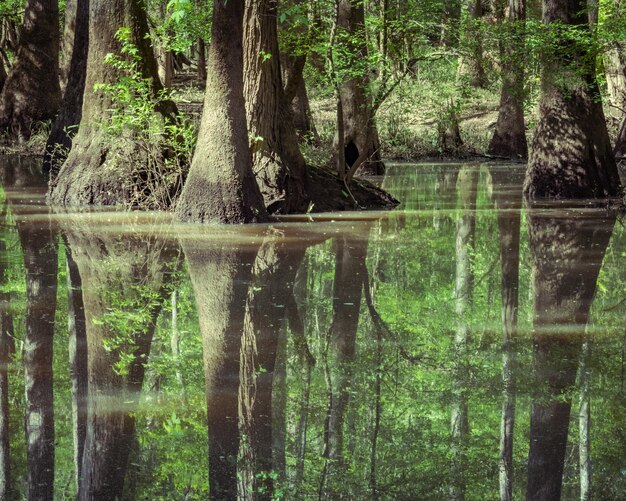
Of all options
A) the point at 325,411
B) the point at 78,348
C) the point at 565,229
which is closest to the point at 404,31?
the point at 565,229

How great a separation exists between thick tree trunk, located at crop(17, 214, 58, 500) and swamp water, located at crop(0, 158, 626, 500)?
2 cm

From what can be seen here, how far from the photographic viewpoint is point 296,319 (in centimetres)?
887

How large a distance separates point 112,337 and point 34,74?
26.2 metres

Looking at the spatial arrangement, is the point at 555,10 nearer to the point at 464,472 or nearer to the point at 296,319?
the point at 296,319

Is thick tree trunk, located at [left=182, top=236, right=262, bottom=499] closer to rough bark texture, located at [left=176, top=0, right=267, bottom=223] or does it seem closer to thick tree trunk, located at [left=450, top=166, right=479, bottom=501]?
thick tree trunk, located at [left=450, top=166, right=479, bottom=501]

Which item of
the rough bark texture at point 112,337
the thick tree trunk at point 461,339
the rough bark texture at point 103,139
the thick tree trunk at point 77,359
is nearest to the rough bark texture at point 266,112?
the rough bark texture at point 103,139

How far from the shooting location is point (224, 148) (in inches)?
591

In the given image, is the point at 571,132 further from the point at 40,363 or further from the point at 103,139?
the point at 40,363

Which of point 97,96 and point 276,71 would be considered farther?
point 97,96

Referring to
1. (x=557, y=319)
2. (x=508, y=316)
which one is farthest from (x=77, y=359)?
(x=557, y=319)

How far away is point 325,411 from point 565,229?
10.0 meters

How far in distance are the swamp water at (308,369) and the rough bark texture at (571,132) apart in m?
6.91

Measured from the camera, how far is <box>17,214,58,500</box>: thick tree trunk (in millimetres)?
5254

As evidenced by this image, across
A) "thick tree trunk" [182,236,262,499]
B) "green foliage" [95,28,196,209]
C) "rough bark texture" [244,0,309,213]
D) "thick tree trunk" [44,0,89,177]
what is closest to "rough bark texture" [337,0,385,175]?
"rough bark texture" [244,0,309,213]
